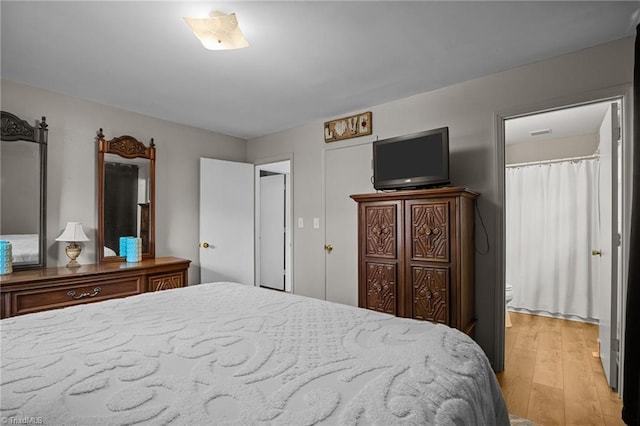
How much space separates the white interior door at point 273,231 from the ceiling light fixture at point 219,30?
3.80m

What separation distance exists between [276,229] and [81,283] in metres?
3.32

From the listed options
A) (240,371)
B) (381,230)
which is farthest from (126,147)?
(240,371)

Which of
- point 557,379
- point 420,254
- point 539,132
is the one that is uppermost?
point 539,132

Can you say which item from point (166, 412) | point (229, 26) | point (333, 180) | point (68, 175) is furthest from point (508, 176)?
point (68, 175)

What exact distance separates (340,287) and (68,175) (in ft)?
9.70

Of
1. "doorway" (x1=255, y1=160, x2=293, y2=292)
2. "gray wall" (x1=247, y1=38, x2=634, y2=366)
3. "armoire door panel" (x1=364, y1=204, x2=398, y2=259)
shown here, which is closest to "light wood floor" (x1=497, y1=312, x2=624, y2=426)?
"gray wall" (x1=247, y1=38, x2=634, y2=366)

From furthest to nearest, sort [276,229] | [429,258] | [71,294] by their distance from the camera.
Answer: [276,229], [71,294], [429,258]

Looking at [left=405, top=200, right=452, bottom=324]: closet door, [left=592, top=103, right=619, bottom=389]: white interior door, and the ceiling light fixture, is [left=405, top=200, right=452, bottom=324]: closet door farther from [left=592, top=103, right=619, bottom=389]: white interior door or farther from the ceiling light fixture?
the ceiling light fixture

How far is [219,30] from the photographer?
6.12ft

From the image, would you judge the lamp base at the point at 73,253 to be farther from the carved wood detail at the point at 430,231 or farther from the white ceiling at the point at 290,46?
the carved wood detail at the point at 430,231

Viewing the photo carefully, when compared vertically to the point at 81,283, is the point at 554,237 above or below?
above

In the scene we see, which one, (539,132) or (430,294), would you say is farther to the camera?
(539,132)

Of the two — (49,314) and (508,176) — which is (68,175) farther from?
(508,176)

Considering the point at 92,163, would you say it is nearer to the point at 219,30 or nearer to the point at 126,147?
the point at 126,147
